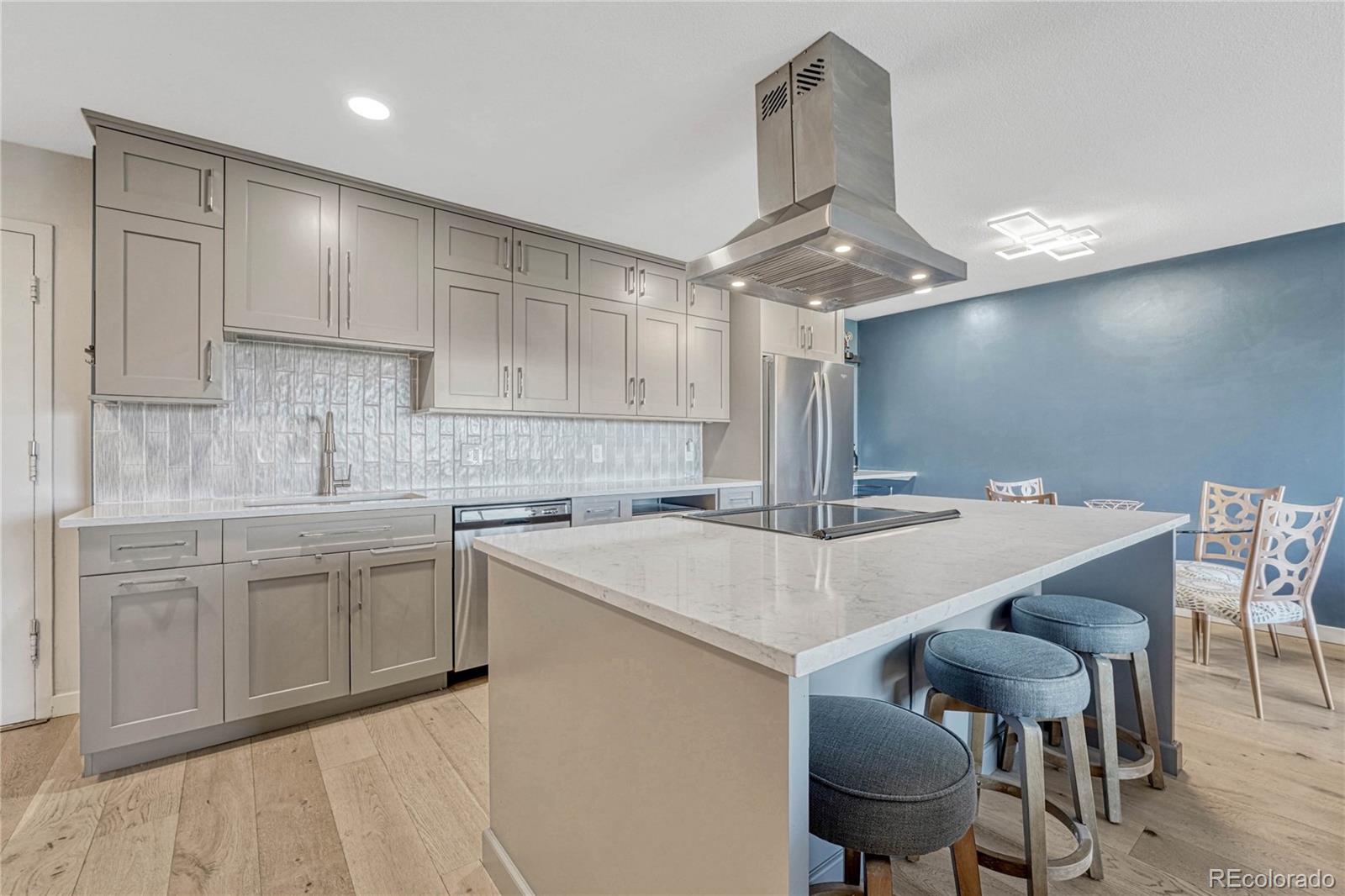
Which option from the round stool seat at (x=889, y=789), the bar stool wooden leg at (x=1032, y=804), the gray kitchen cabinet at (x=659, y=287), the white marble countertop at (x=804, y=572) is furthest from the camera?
the gray kitchen cabinet at (x=659, y=287)

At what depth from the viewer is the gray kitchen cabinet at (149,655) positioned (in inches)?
77.9

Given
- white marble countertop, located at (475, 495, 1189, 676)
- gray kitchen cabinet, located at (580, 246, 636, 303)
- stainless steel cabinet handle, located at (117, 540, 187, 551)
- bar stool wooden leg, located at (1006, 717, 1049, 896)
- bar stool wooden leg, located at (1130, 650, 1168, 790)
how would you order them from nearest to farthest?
white marble countertop, located at (475, 495, 1189, 676) → bar stool wooden leg, located at (1006, 717, 1049, 896) → bar stool wooden leg, located at (1130, 650, 1168, 790) → stainless steel cabinet handle, located at (117, 540, 187, 551) → gray kitchen cabinet, located at (580, 246, 636, 303)

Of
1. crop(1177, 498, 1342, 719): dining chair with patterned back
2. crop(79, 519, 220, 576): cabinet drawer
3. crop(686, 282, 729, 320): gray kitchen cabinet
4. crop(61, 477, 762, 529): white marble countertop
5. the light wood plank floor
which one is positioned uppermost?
crop(686, 282, 729, 320): gray kitchen cabinet

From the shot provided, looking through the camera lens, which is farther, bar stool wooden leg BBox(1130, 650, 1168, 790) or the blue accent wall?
the blue accent wall

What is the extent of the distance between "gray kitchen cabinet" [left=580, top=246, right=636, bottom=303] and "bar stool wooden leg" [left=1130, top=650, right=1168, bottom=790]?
2.98 metres

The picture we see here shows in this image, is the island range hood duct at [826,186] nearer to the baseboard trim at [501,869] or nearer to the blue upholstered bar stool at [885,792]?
the blue upholstered bar stool at [885,792]

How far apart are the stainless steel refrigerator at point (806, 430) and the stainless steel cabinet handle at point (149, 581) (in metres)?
3.06

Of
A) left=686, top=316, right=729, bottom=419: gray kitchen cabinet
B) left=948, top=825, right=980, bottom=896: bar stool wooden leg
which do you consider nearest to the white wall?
left=686, top=316, right=729, bottom=419: gray kitchen cabinet

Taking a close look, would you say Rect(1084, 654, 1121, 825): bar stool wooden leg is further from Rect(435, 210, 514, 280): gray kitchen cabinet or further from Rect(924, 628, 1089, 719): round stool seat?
Rect(435, 210, 514, 280): gray kitchen cabinet

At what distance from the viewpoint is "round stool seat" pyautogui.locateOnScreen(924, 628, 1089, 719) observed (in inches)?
51.6

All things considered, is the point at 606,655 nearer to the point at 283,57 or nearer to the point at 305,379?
the point at 283,57

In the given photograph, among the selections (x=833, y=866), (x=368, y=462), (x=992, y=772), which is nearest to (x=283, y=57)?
(x=368, y=462)

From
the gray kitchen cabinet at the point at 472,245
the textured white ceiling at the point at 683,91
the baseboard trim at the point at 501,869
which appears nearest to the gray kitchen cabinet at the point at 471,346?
the gray kitchen cabinet at the point at 472,245

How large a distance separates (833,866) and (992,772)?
0.90 metres
